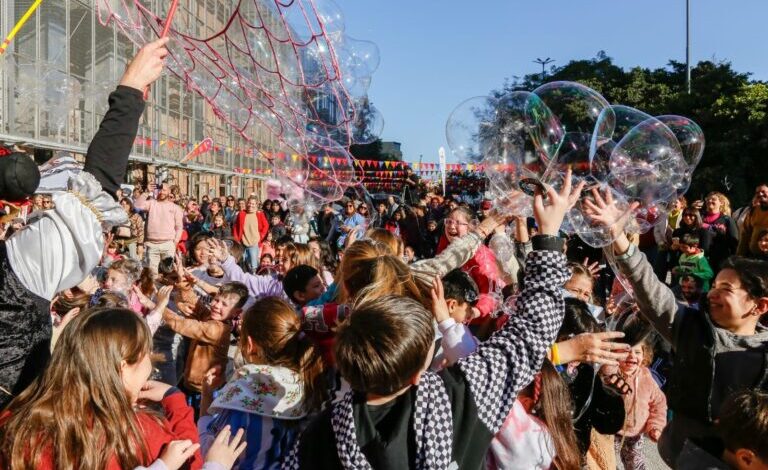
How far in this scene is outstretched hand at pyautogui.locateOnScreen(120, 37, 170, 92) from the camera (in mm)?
2076

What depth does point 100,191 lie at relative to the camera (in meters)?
1.97

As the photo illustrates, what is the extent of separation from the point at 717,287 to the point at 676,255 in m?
7.01

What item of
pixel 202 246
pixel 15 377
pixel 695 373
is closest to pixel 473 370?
pixel 695 373

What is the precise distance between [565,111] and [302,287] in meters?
2.05

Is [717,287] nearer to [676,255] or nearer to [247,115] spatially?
[247,115]

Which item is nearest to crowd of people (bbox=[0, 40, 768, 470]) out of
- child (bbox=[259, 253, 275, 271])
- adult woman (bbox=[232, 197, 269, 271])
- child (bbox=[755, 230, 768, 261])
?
child (bbox=[755, 230, 768, 261])

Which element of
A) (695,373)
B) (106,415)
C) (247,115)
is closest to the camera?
(106,415)

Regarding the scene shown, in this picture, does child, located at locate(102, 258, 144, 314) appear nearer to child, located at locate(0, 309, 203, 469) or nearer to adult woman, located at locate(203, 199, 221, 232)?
child, located at locate(0, 309, 203, 469)

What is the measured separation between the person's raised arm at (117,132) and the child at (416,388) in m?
0.93

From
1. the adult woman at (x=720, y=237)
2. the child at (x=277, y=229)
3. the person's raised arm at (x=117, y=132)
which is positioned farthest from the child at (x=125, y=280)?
the adult woman at (x=720, y=237)

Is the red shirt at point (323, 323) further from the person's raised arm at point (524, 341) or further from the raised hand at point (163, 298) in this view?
the raised hand at point (163, 298)

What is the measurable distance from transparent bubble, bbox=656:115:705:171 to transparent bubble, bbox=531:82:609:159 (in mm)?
714

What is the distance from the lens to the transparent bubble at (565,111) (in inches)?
156

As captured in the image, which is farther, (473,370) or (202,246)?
(202,246)
